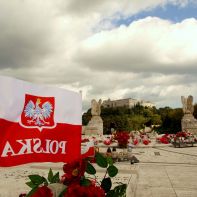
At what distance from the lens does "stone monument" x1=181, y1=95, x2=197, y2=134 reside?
5369cm

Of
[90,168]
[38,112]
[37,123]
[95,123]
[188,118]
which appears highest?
[188,118]

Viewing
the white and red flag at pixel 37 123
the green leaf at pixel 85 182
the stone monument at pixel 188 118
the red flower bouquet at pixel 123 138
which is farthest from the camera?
the stone monument at pixel 188 118

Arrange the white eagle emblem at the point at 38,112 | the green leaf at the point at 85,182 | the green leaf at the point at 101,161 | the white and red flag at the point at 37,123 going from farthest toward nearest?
the white eagle emblem at the point at 38,112 < the white and red flag at the point at 37,123 < the green leaf at the point at 101,161 < the green leaf at the point at 85,182

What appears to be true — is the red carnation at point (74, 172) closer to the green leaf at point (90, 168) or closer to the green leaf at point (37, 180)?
the green leaf at point (90, 168)

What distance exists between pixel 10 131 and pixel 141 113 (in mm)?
107941

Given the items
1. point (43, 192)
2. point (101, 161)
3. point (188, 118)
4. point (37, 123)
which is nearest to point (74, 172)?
point (101, 161)

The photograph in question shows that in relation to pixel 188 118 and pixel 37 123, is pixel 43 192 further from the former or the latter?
pixel 188 118

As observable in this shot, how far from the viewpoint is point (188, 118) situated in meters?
54.8

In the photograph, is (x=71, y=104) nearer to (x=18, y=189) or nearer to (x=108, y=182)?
(x=108, y=182)

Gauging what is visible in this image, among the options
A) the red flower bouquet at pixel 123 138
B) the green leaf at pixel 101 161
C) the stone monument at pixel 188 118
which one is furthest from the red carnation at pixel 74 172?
the stone monument at pixel 188 118

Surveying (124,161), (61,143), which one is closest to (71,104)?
(61,143)

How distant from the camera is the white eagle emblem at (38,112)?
11.8 ft

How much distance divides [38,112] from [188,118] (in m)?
53.0

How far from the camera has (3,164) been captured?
329cm
